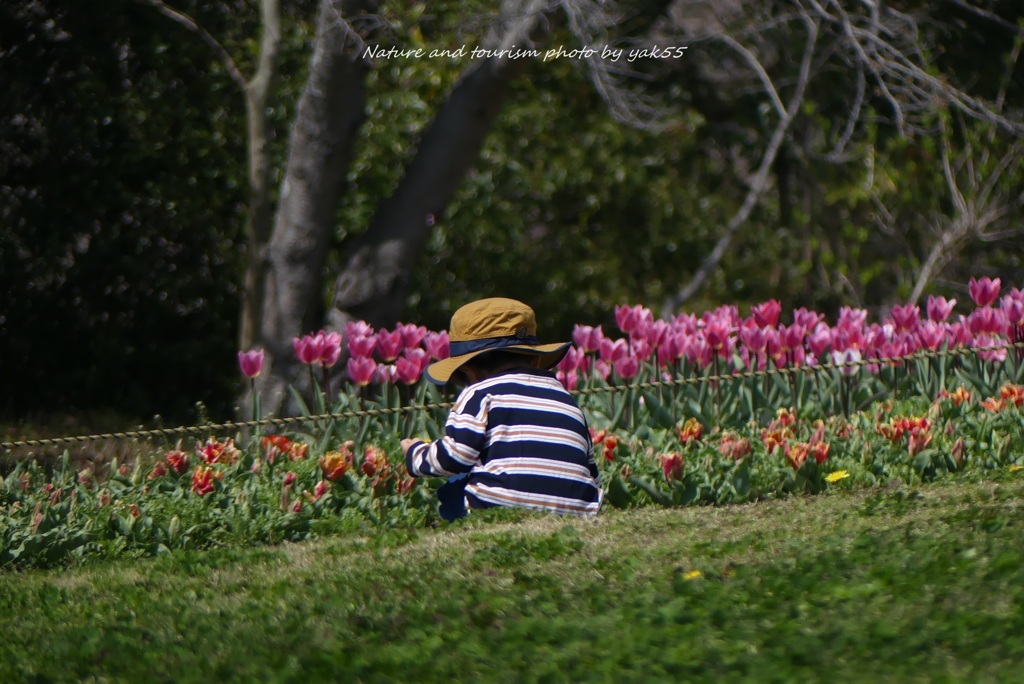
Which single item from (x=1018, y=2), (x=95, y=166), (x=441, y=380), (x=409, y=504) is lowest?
(x=409, y=504)

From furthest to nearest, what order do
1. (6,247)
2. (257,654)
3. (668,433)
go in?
1. (6,247)
2. (668,433)
3. (257,654)

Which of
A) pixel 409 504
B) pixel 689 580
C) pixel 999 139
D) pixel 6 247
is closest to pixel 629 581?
pixel 689 580

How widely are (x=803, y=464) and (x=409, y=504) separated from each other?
66.6 inches

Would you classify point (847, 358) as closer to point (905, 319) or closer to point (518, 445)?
point (905, 319)

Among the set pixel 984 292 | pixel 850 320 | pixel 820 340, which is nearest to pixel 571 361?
pixel 820 340

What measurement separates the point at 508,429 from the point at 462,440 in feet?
0.59

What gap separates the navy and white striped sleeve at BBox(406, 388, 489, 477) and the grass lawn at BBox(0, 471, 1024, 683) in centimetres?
24

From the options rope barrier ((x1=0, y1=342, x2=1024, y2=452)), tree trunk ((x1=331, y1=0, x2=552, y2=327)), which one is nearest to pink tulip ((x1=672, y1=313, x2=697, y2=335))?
rope barrier ((x1=0, y1=342, x2=1024, y2=452))

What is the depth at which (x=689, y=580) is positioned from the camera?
4.13 metres

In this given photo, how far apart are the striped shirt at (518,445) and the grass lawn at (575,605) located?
0.12 metres

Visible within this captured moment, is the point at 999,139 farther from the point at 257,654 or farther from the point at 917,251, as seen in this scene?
the point at 257,654

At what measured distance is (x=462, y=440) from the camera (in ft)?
16.9

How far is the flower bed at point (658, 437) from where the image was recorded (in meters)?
5.77

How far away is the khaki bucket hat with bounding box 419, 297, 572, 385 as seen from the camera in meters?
5.23
